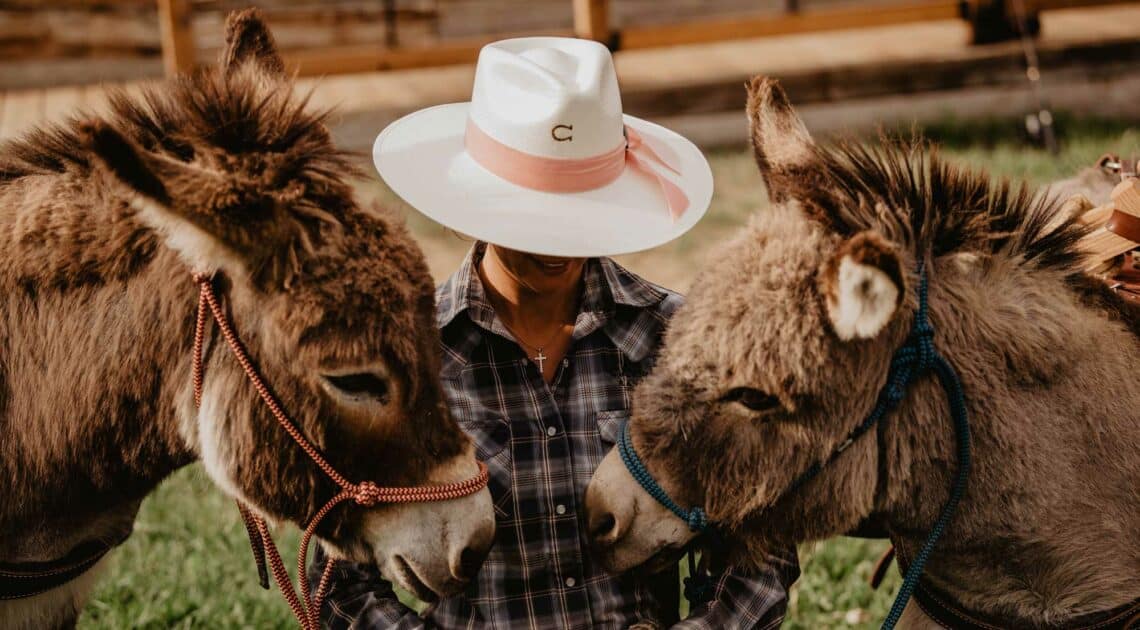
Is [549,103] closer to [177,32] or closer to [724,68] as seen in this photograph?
[177,32]

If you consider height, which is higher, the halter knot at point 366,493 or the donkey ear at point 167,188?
the donkey ear at point 167,188

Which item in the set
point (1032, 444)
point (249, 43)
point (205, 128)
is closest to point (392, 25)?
point (249, 43)

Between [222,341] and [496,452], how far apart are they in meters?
0.79

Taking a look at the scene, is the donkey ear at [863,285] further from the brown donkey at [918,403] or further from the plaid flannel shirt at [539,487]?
the plaid flannel shirt at [539,487]

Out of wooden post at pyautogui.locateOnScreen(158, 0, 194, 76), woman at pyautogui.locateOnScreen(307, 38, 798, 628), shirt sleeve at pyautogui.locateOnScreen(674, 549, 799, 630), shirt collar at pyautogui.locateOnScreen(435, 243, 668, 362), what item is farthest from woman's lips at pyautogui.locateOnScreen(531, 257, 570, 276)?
wooden post at pyautogui.locateOnScreen(158, 0, 194, 76)

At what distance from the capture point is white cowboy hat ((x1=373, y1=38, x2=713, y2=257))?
98.0 inches

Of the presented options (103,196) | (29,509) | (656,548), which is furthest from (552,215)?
(29,509)

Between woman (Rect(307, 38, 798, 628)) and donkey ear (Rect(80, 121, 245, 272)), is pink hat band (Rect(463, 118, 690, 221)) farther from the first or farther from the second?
donkey ear (Rect(80, 121, 245, 272))

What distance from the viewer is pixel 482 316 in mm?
2770

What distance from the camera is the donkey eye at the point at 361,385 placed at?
2.30 m

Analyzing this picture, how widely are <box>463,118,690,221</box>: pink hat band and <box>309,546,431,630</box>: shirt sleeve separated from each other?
1053mm

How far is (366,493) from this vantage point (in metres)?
2.35

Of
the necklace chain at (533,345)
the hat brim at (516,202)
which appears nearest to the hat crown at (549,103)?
the hat brim at (516,202)

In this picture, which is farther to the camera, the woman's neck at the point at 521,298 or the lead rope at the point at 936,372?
the woman's neck at the point at 521,298
